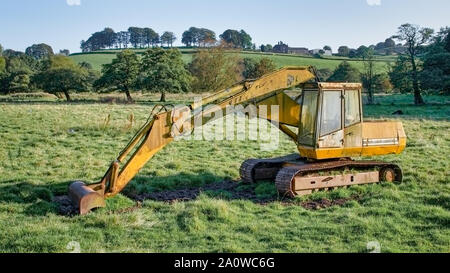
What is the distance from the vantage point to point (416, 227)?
8930mm

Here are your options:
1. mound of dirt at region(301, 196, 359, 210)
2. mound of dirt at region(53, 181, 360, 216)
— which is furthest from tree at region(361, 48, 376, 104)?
mound of dirt at region(301, 196, 359, 210)

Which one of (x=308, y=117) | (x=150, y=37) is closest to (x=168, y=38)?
(x=150, y=37)

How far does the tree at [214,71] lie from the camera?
56000mm

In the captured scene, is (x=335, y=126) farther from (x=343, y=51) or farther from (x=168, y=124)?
(x=343, y=51)

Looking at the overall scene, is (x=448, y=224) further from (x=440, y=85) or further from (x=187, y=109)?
(x=440, y=85)

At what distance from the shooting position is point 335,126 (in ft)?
39.2

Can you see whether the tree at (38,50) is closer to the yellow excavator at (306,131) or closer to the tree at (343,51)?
the tree at (343,51)

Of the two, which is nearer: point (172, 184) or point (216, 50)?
point (172, 184)

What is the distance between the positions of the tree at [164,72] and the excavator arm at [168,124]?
40.2 m

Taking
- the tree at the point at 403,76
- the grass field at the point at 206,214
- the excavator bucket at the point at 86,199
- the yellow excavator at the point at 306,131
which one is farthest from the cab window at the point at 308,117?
the tree at the point at 403,76

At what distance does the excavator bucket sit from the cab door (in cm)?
664

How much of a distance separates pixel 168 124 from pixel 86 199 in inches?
99.8
